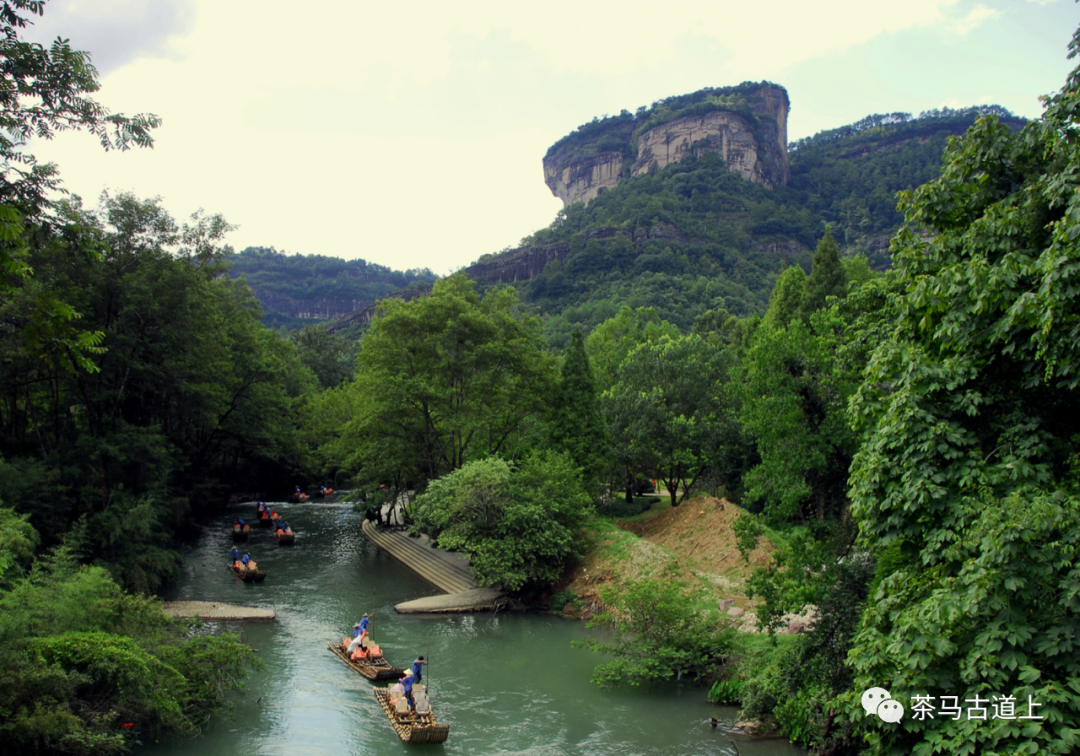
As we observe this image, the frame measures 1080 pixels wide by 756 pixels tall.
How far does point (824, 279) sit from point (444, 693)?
90.0ft

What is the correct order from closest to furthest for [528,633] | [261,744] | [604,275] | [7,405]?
[261,744]
[528,633]
[7,405]
[604,275]

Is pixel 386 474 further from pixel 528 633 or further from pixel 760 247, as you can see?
pixel 760 247

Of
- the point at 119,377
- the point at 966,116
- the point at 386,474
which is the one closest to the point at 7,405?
the point at 119,377

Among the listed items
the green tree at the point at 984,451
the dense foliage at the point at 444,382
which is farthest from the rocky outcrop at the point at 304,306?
the green tree at the point at 984,451

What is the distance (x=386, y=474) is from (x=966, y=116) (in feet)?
631

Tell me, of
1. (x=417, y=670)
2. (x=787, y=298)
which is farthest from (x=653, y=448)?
(x=417, y=670)

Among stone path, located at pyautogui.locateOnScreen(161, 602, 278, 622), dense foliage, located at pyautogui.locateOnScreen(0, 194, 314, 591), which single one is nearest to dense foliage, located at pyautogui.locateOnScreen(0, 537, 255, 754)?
stone path, located at pyautogui.locateOnScreen(161, 602, 278, 622)

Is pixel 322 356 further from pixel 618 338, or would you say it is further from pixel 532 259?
pixel 532 259

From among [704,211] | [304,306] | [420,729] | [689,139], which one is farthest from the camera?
[304,306]

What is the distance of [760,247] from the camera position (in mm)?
127750

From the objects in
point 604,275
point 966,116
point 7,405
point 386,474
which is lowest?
point 386,474

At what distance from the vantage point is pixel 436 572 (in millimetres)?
28750
